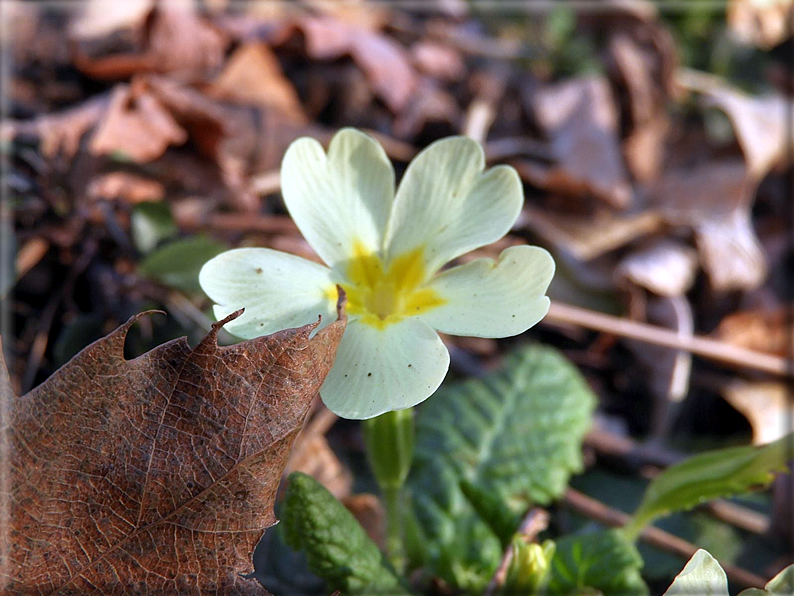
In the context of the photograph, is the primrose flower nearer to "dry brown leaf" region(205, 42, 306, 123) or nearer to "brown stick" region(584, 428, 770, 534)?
"brown stick" region(584, 428, 770, 534)

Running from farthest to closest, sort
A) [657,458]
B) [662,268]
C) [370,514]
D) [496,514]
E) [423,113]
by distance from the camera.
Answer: [423,113] → [662,268] → [657,458] → [370,514] → [496,514]

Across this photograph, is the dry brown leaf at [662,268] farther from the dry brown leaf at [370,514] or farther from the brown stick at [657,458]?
the dry brown leaf at [370,514]

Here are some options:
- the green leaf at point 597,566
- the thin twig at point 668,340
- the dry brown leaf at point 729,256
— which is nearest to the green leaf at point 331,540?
the green leaf at point 597,566

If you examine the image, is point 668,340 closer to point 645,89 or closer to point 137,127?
point 645,89

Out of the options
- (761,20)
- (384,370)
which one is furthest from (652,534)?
(761,20)

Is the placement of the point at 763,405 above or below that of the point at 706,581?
below
